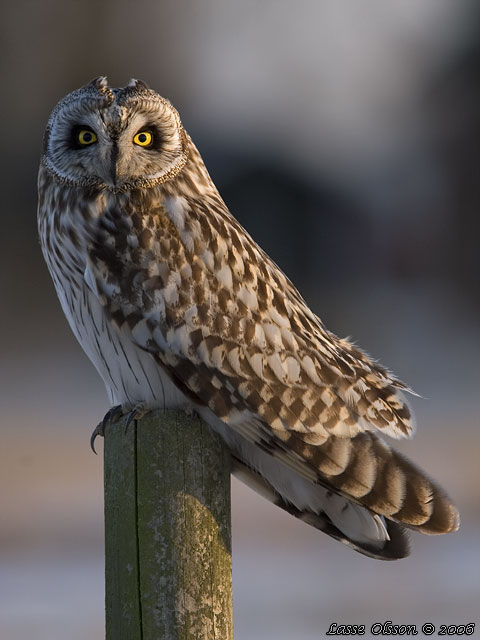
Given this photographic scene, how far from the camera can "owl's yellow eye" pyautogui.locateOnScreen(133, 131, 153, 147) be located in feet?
12.0

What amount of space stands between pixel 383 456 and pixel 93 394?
13.9m

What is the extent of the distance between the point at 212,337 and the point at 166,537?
757mm

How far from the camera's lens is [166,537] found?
2943 millimetres

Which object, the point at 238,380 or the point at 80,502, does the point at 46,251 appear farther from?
the point at 80,502

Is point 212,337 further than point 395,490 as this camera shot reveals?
Yes

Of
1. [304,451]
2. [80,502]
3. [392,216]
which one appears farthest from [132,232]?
[392,216]

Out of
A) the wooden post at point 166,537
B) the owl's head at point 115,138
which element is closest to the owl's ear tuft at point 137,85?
the owl's head at point 115,138

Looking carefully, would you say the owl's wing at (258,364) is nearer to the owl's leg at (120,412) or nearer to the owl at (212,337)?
the owl at (212,337)

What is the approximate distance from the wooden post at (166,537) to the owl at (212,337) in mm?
361

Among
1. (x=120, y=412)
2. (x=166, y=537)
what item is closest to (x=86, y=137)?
(x=120, y=412)

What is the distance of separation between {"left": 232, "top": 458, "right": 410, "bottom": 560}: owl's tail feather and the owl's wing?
0.19 m

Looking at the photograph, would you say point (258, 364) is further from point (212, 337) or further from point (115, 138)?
point (115, 138)

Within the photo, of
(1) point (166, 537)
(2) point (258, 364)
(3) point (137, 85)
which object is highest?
(3) point (137, 85)

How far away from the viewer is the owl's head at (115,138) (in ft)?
11.8
